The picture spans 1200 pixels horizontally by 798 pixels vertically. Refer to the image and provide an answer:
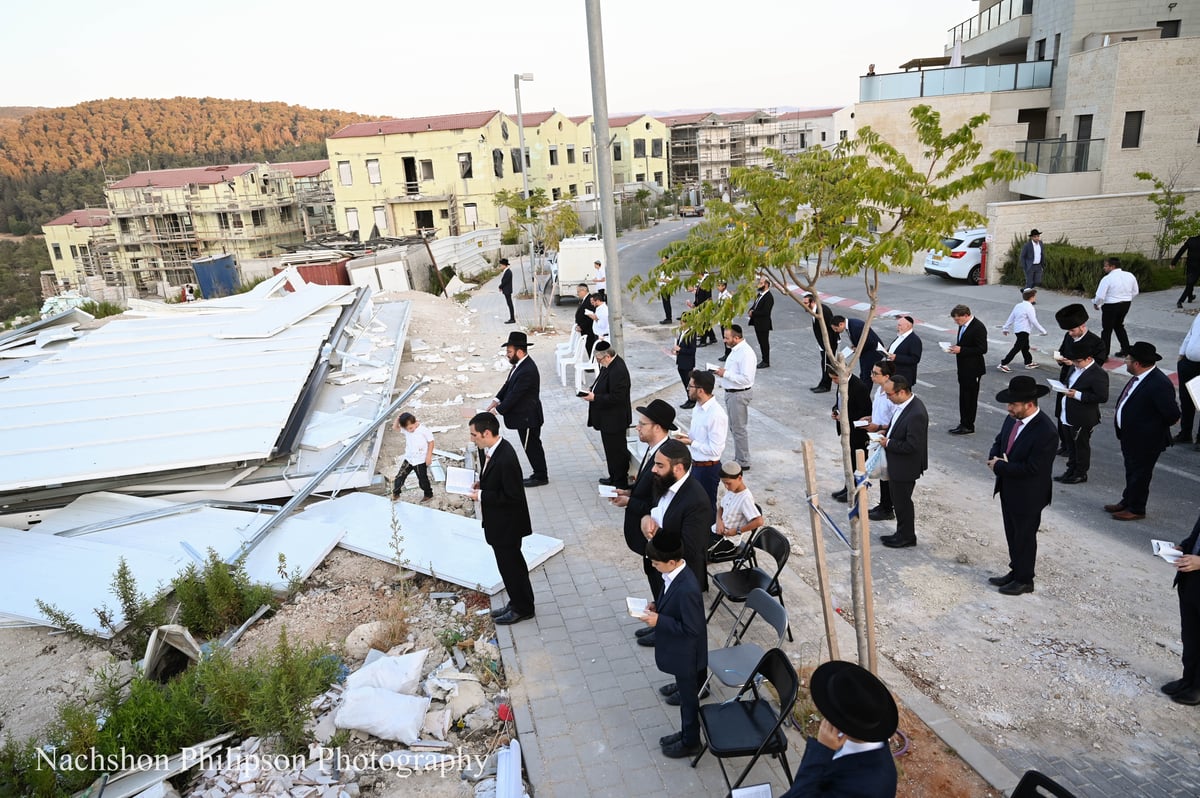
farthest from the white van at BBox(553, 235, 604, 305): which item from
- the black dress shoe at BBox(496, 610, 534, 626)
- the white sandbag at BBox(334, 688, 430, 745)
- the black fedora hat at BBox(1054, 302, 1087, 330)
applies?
the white sandbag at BBox(334, 688, 430, 745)

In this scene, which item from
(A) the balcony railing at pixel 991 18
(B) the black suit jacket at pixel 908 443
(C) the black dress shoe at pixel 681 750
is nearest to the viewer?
(C) the black dress shoe at pixel 681 750

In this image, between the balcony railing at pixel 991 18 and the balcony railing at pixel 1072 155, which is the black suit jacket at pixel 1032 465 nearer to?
the balcony railing at pixel 1072 155

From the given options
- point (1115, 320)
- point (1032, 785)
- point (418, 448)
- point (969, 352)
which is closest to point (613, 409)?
point (418, 448)

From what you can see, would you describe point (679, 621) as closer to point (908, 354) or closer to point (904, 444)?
point (904, 444)

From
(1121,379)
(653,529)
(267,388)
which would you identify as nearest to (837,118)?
(1121,379)

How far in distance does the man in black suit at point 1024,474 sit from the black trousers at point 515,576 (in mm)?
4281

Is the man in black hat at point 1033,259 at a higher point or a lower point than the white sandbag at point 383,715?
higher

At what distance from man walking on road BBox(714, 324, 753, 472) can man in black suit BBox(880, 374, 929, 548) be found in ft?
7.14

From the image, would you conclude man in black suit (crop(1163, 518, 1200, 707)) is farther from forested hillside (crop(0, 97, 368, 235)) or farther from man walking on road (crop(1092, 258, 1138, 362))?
forested hillside (crop(0, 97, 368, 235))

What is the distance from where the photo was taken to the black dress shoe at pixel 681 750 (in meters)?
4.62

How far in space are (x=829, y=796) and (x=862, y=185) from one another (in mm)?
3360

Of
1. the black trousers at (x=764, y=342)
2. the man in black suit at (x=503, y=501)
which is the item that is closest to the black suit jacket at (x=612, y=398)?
the man in black suit at (x=503, y=501)

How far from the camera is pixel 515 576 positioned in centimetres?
613

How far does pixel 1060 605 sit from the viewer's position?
20.5ft
